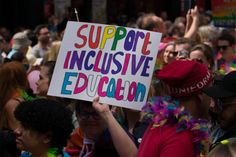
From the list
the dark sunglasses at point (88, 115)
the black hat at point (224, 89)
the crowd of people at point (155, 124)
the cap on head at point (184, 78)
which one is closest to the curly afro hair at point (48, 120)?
the crowd of people at point (155, 124)

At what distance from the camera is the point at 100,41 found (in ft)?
15.3

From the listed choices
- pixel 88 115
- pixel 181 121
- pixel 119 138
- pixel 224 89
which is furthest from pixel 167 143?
pixel 88 115

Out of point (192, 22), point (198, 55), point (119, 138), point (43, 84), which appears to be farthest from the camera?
point (192, 22)

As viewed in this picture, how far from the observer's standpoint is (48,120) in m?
3.95

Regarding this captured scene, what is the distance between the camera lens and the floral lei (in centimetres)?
387

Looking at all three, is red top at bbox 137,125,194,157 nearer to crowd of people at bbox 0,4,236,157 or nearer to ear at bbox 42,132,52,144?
crowd of people at bbox 0,4,236,157

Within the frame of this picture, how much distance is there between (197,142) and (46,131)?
845 millimetres

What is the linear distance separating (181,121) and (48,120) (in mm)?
743

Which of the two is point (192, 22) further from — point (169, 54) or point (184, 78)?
point (184, 78)

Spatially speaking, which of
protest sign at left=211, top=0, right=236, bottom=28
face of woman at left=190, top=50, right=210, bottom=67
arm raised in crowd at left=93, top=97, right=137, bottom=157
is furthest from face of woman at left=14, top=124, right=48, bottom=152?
protest sign at left=211, top=0, right=236, bottom=28

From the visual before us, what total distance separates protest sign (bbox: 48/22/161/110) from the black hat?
21.8 inches

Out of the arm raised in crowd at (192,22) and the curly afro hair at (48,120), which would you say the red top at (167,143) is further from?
the arm raised in crowd at (192,22)

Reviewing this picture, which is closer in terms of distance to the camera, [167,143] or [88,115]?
[167,143]

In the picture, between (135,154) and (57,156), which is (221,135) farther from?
(57,156)
